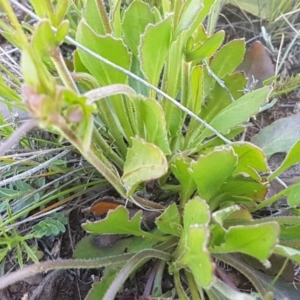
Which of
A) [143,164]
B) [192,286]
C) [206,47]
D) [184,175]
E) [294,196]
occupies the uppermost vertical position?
[206,47]

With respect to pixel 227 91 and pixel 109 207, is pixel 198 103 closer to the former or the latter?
pixel 227 91

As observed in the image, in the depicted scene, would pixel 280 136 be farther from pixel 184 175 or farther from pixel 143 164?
pixel 143 164

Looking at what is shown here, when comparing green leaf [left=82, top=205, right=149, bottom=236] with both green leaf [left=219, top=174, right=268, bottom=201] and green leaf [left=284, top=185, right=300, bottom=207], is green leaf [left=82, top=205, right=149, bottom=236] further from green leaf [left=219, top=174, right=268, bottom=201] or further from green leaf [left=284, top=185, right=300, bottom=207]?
green leaf [left=284, top=185, right=300, bottom=207]

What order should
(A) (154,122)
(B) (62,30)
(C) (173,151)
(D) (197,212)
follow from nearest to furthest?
(B) (62,30), (D) (197,212), (A) (154,122), (C) (173,151)

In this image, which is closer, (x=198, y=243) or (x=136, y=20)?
(x=198, y=243)

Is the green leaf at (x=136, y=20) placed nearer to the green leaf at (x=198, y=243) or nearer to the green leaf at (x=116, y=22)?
the green leaf at (x=116, y=22)

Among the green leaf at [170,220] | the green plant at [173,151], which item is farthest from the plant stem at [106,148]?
the green leaf at [170,220]

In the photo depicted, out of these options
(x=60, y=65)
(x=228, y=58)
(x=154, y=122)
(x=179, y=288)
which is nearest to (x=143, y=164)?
(x=154, y=122)
